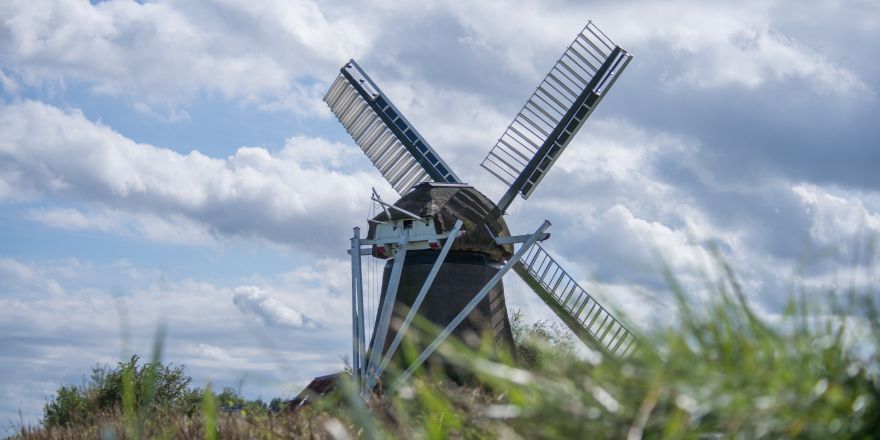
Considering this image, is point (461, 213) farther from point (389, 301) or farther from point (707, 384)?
point (707, 384)

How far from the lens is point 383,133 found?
2369 centimetres

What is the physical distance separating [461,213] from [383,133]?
17.1 ft

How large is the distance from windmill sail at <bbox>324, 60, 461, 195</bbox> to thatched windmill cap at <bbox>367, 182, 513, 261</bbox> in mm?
1998

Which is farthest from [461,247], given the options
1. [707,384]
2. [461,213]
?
[707,384]

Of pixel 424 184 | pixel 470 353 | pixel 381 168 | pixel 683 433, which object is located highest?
pixel 381 168

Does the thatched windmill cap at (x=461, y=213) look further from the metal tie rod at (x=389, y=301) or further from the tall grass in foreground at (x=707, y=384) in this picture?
the tall grass in foreground at (x=707, y=384)

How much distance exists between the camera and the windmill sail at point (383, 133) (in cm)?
2255

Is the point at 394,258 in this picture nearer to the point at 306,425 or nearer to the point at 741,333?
the point at 306,425

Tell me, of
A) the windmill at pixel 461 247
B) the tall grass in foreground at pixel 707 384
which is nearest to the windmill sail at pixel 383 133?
the windmill at pixel 461 247

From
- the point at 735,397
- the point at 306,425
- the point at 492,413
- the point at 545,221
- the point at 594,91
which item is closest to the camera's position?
the point at 735,397

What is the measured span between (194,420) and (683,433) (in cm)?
554

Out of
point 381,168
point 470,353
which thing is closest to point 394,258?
point 381,168

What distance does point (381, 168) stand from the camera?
2364cm

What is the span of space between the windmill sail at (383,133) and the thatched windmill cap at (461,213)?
2.00 meters
